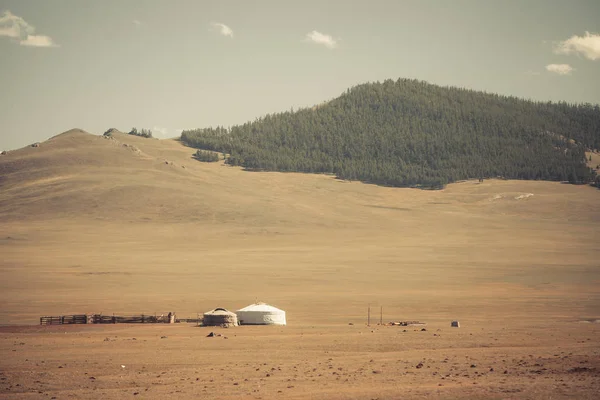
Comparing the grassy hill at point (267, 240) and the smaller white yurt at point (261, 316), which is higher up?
the grassy hill at point (267, 240)

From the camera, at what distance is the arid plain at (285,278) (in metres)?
29.2

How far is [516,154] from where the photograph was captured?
185 metres

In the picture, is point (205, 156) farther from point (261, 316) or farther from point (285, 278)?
point (261, 316)

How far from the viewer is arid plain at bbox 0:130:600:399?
2923 cm

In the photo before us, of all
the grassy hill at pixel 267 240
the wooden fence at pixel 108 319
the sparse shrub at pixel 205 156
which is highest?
the sparse shrub at pixel 205 156

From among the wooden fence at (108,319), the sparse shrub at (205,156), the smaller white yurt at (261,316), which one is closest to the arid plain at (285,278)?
the smaller white yurt at (261,316)

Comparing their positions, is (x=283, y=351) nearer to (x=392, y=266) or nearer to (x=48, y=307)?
(x=48, y=307)

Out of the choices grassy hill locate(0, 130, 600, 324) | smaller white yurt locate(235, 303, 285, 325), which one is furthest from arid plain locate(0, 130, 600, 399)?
smaller white yurt locate(235, 303, 285, 325)

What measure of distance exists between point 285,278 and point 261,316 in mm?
23146

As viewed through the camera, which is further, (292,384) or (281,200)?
(281,200)

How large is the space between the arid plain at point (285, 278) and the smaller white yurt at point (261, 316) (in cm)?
78

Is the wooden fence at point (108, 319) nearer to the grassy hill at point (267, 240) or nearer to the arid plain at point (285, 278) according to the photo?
the arid plain at point (285, 278)

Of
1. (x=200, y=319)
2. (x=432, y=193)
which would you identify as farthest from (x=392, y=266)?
(x=432, y=193)

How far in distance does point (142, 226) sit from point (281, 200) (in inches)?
1149
